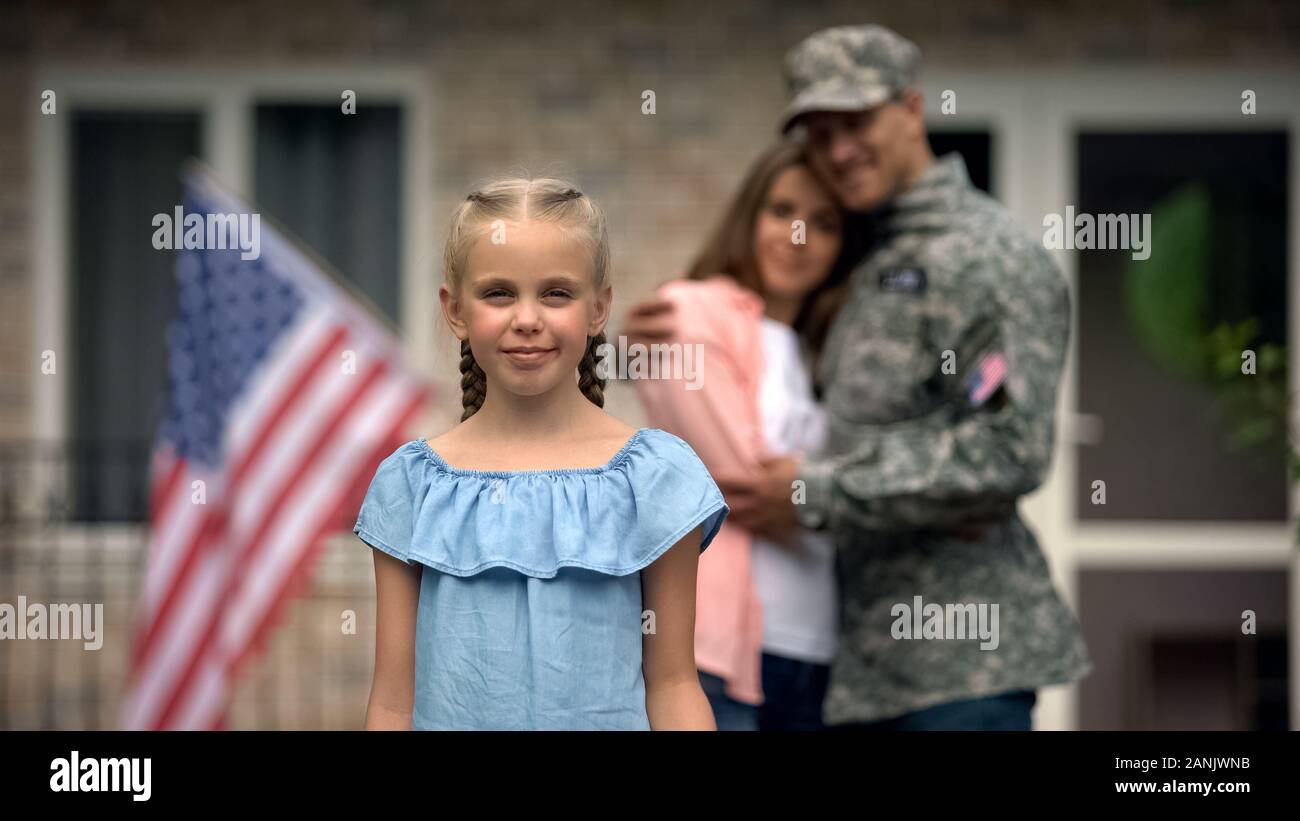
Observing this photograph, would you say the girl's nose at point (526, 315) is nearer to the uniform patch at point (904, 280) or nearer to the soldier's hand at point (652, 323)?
the soldier's hand at point (652, 323)

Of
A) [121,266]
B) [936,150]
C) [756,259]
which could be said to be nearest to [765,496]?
[756,259]

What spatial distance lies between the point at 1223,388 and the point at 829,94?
13.9 ft

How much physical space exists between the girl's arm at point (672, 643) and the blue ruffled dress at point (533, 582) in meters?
0.02

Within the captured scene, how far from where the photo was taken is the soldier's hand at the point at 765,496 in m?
2.68

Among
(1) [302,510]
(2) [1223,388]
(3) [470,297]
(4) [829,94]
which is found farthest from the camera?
(2) [1223,388]

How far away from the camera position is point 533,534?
170 centimetres

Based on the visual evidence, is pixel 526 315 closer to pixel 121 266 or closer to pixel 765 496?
pixel 765 496

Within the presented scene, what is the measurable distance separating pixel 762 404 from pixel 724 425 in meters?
0.12

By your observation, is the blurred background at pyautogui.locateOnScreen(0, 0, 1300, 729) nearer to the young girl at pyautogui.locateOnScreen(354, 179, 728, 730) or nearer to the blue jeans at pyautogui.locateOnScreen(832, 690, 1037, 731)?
the blue jeans at pyautogui.locateOnScreen(832, 690, 1037, 731)

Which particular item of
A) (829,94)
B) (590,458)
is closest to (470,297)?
(590,458)

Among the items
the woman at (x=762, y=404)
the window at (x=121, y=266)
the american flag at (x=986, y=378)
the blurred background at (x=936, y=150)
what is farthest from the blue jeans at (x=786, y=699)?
the window at (x=121, y=266)

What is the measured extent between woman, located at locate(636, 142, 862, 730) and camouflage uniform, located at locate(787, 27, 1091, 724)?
0.09 m

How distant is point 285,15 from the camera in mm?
6438
